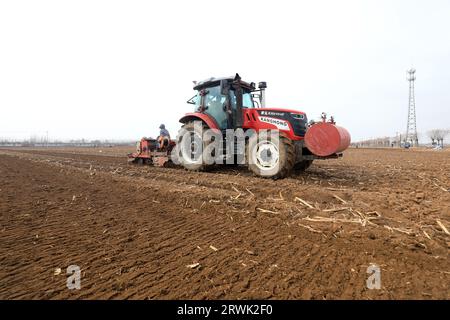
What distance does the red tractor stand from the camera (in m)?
6.45

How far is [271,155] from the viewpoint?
22.9ft

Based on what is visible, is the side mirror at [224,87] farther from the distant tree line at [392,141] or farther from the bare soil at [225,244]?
the distant tree line at [392,141]

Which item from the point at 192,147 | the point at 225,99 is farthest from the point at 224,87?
A: the point at 192,147

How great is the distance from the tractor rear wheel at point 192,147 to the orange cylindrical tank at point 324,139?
124 inches

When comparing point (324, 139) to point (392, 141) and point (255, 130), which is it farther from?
point (392, 141)

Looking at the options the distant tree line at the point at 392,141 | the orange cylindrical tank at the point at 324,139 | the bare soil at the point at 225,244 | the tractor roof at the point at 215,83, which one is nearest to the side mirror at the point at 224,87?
the tractor roof at the point at 215,83

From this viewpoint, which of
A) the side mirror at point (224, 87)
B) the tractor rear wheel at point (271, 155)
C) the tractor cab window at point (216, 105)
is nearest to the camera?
the tractor rear wheel at point (271, 155)

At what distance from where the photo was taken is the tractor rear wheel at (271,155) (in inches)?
262

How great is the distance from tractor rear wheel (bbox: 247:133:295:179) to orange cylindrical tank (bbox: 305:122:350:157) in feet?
1.62

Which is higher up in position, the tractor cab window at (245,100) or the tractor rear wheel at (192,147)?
the tractor cab window at (245,100)

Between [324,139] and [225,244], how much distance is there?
4.32 m

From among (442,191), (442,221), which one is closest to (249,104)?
(442,191)

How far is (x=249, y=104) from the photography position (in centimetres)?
853
